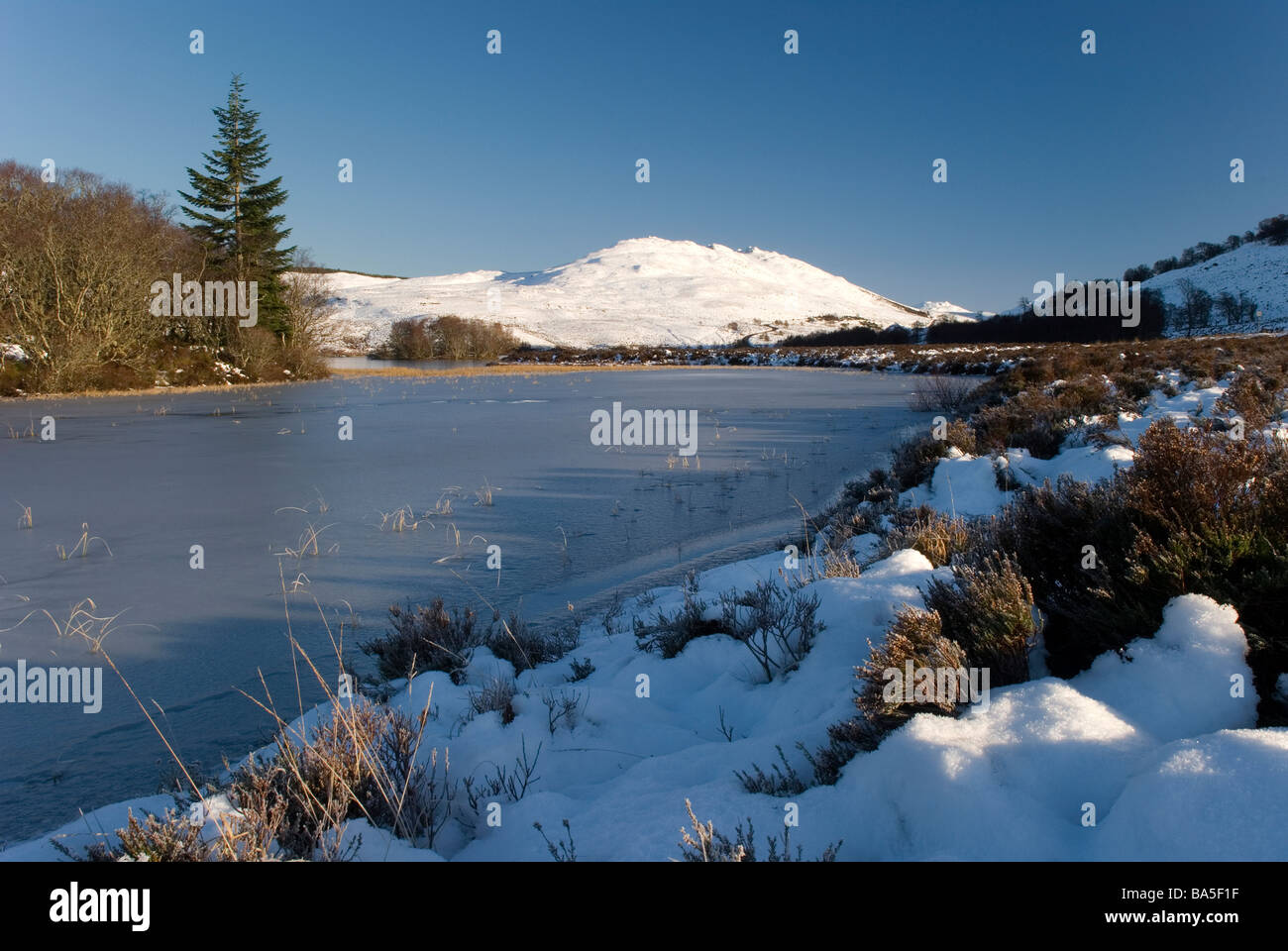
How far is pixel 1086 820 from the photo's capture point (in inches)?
75.6

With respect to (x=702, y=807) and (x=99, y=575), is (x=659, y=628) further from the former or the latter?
(x=99, y=575)

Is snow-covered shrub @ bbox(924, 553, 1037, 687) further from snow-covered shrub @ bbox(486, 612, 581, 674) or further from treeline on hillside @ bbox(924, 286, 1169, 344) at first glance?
treeline on hillside @ bbox(924, 286, 1169, 344)

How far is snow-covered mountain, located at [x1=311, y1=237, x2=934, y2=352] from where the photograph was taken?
3848 inches

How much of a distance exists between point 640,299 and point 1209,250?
88703 mm

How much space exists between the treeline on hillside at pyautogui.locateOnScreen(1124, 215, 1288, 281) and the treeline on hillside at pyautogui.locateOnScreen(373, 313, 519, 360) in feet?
309

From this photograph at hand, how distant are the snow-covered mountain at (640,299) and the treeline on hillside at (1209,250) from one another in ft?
116

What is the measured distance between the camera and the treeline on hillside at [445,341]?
66625mm

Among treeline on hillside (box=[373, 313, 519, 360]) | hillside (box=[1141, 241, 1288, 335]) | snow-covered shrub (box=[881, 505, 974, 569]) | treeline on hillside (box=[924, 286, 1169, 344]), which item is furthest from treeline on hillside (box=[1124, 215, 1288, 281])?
snow-covered shrub (box=[881, 505, 974, 569])

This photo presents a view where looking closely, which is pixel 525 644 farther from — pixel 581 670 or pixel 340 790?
pixel 340 790

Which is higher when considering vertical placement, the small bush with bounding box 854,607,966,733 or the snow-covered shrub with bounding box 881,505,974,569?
the snow-covered shrub with bounding box 881,505,974,569

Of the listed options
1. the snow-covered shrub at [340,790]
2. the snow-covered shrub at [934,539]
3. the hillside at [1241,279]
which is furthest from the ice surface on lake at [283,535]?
the hillside at [1241,279]

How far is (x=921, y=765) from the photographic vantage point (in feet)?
6.94

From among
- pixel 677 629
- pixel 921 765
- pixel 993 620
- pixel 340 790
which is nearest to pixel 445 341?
pixel 677 629

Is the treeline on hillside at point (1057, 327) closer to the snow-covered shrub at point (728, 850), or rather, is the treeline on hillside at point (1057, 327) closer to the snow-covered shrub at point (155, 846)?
the snow-covered shrub at point (728, 850)
